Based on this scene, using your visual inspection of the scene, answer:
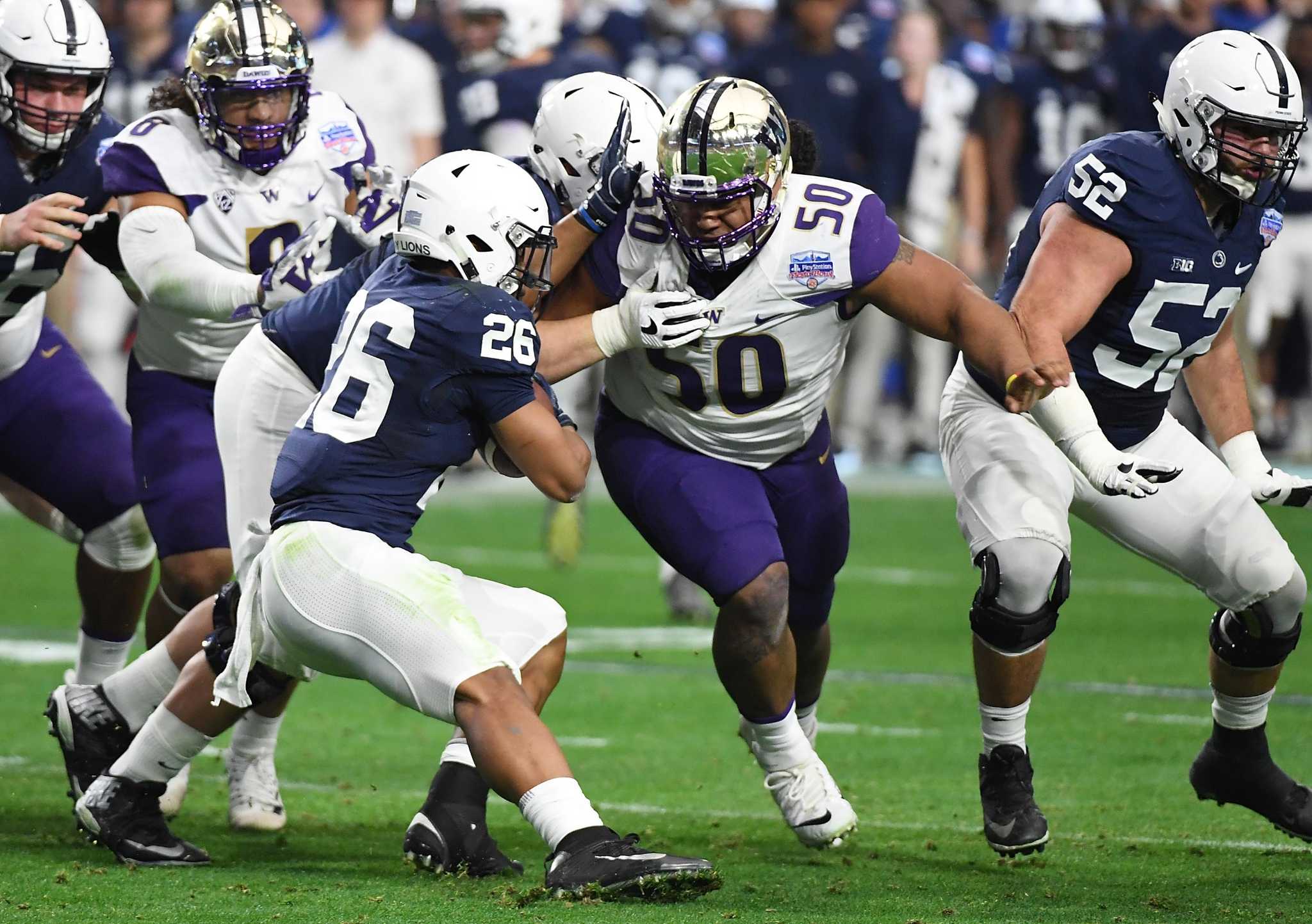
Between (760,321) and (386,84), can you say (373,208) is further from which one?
(386,84)

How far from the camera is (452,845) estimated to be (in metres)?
4.22

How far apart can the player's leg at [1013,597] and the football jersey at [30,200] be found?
237cm

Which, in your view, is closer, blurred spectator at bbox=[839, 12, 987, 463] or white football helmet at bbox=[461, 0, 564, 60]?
white football helmet at bbox=[461, 0, 564, 60]

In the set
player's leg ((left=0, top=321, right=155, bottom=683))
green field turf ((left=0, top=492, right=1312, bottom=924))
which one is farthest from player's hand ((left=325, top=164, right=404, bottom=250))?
green field turf ((left=0, top=492, right=1312, bottom=924))

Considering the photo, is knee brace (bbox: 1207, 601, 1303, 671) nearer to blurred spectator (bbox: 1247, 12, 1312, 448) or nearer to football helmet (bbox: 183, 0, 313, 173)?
football helmet (bbox: 183, 0, 313, 173)

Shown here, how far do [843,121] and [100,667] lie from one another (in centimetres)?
679

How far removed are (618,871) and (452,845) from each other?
679mm

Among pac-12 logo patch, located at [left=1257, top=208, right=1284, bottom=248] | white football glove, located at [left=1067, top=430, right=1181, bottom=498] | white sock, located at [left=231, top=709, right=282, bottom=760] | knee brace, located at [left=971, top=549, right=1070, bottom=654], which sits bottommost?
white sock, located at [left=231, top=709, right=282, bottom=760]

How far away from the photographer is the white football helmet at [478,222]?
4.05 meters

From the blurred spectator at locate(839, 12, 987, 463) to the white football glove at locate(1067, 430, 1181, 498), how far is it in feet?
22.1

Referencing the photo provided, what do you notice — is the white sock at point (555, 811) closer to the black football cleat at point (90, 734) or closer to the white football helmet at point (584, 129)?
the black football cleat at point (90, 734)

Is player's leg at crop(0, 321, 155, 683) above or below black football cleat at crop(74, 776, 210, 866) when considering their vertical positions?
above

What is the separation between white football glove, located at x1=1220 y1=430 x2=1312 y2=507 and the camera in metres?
4.57

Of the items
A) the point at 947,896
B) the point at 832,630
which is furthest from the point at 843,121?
the point at 947,896
